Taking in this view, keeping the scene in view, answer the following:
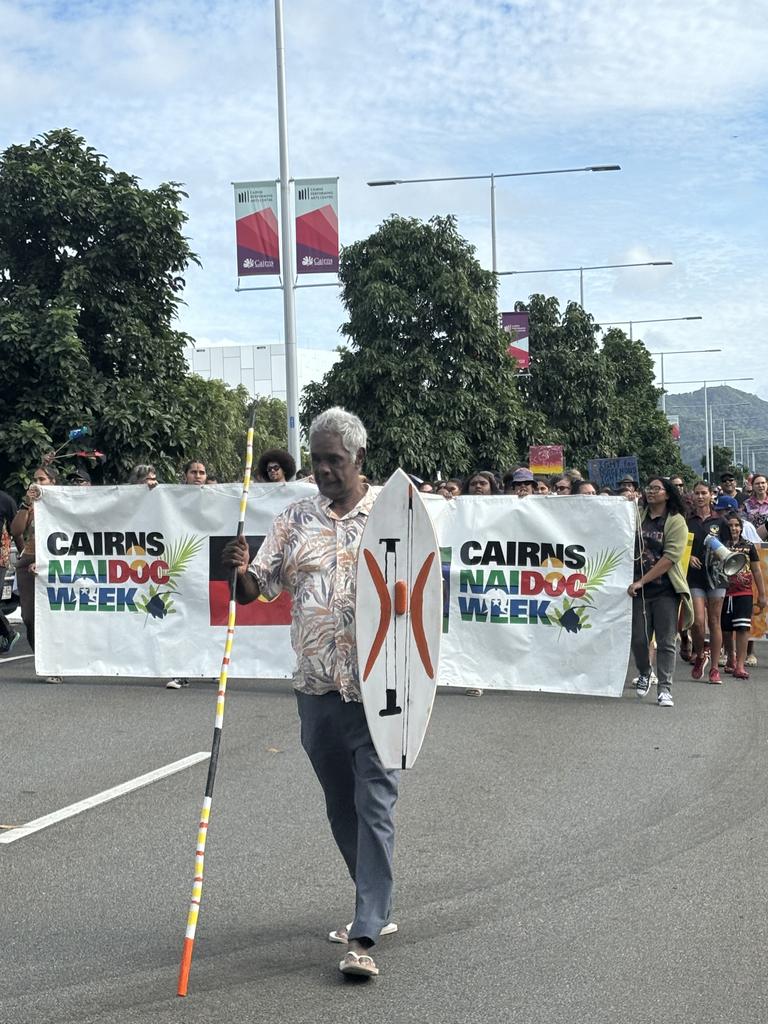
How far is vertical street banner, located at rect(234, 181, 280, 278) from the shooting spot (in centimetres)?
2197

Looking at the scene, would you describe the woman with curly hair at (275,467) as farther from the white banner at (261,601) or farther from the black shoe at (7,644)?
the black shoe at (7,644)

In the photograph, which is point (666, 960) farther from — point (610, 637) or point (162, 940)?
point (610, 637)

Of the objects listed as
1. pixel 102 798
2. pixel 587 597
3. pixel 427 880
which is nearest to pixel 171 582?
pixel 587 597

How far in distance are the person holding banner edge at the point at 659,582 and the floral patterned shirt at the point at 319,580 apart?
667cm

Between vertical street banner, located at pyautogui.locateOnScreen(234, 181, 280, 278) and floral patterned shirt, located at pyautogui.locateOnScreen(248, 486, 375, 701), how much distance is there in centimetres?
1735

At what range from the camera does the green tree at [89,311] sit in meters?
20.1

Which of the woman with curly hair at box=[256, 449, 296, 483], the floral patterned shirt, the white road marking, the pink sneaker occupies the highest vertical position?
the woman with curly hair at box=[256, 449, 296, 483]

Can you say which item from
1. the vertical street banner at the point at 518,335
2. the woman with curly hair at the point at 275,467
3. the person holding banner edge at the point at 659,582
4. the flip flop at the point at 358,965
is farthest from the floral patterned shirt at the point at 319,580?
the vertical street banner at the point at 518,335

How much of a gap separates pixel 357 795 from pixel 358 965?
58 centimetres

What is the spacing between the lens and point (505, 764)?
28.1ft

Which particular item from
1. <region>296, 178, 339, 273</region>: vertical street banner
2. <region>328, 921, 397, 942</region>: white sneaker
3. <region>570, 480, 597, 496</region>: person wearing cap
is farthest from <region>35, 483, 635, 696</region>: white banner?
<region>296, 178, 339, 273</region>: vertical street banner

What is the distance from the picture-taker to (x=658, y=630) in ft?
37.9

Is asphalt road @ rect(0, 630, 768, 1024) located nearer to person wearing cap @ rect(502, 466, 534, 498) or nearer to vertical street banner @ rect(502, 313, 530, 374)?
person wearing cap @ rect(502, 466, 534, 498)

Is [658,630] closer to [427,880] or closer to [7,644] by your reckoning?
[427,880]
